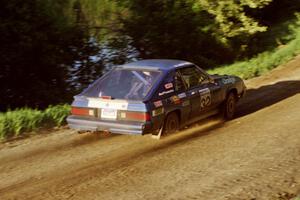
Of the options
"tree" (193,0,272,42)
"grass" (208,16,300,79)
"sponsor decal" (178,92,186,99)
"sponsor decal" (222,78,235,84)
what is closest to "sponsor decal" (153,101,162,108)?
"sponsor decal" (178,92,186,99)

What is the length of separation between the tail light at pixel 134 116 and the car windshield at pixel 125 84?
32 centimetres

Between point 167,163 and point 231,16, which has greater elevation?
point 231,16

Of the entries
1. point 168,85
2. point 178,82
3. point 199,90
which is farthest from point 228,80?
point 168,85

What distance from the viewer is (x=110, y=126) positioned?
845 cm

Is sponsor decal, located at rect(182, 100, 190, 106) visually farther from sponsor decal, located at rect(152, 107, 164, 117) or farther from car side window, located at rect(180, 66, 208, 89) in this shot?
sponsor decal, located at rect(152, 107, 164, 117)

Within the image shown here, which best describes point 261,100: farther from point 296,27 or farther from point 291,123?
point 296,27

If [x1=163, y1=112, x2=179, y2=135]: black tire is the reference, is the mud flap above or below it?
below

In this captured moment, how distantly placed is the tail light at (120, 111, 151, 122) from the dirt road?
520 millimetres

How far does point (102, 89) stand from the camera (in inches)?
358

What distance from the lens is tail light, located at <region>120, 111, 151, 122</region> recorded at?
827 cm

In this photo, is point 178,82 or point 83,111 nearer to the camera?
point 83,111

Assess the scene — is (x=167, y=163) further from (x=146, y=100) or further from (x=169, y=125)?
(x=169, y=125)

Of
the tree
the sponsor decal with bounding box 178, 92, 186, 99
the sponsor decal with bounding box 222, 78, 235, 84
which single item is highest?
the tree

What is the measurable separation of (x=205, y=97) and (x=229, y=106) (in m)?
1.10
